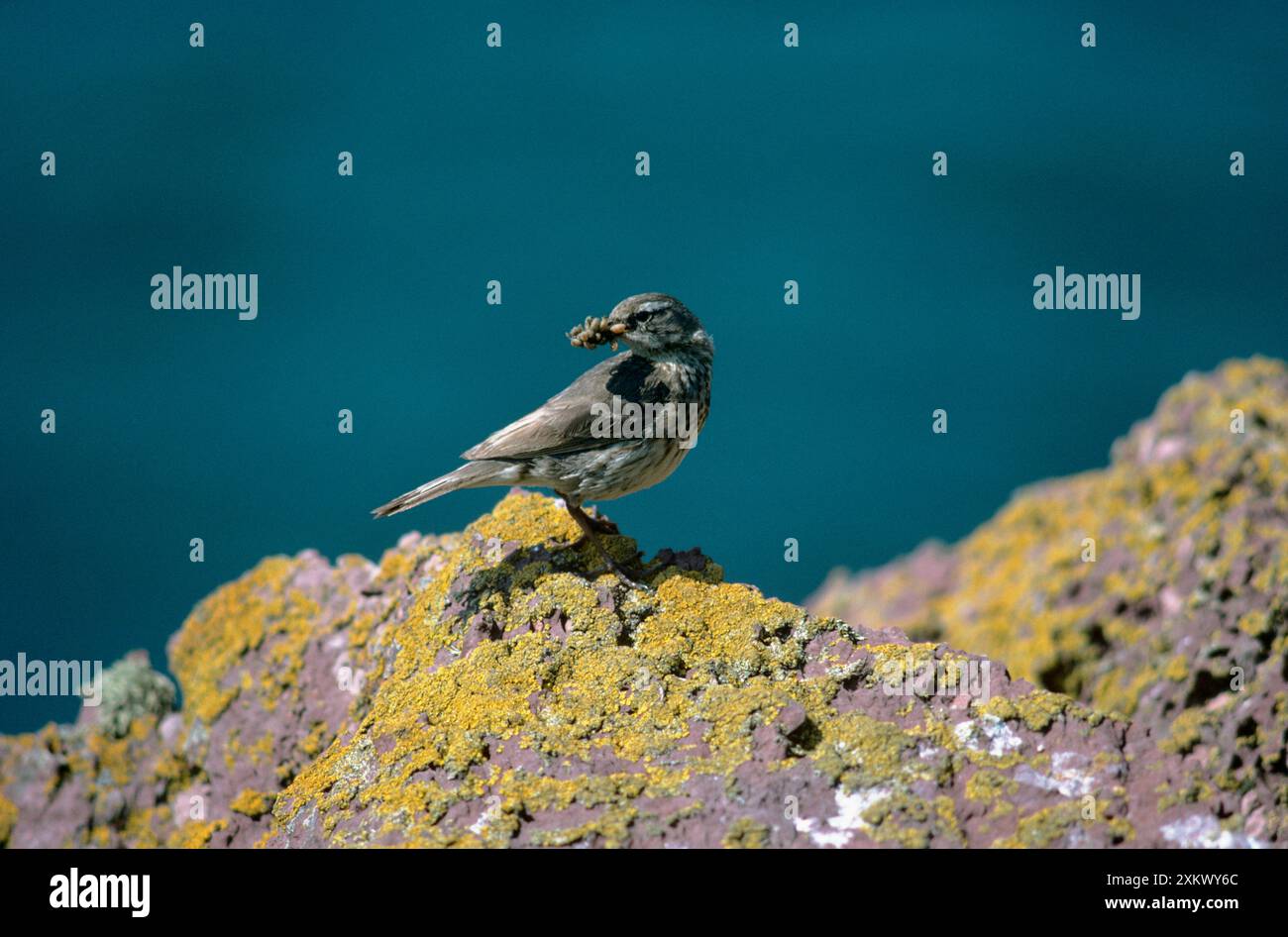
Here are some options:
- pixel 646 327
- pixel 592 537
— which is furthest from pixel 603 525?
pixel 646 327

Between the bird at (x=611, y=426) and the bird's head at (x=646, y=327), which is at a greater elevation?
the bird's head at (x=646, y=327)

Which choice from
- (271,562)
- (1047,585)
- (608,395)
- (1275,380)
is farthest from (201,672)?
(1275,380)

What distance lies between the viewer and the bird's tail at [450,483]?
284 inches

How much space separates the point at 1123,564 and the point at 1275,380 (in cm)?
234

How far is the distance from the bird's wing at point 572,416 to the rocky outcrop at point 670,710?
1.43 feet

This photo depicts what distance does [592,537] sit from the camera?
7012mm

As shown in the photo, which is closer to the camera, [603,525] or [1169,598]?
[603,525]

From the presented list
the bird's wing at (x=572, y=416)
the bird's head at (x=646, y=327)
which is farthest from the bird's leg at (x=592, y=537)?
the bird's head at (x=646, y=327)

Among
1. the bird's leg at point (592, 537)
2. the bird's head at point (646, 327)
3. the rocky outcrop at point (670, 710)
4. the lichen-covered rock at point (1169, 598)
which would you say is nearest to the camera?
the rocky outcrop at point (670, 710)

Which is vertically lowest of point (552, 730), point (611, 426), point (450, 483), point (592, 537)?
point (552, 730)

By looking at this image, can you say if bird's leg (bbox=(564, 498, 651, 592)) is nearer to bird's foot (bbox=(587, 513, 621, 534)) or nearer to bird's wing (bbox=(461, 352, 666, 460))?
bird's foot (bbox=(587, 513, 621, 534))

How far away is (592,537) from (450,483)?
0.93 m

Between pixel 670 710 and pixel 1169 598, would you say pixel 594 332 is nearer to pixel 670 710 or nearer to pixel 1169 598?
pixel 670 710

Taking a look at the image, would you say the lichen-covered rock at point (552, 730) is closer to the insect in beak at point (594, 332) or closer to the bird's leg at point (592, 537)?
the bird's leg at point (592, 537)
